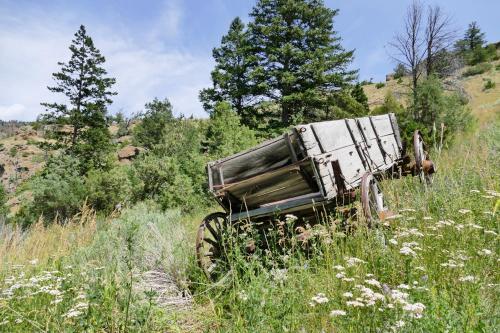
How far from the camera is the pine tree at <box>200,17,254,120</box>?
2734 centimetres

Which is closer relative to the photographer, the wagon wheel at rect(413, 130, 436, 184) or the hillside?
the wagon wheel at rect(413, 130, 436, 184)

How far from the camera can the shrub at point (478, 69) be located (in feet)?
137

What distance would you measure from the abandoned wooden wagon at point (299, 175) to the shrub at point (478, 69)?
1799 inches

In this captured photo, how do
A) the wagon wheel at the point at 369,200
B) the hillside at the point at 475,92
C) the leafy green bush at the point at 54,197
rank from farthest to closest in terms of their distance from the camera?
1. the hillside at the point at 475,92
2. the leafy green bush at the point at 54,197
3. the wagon wheel at the point at 369,200

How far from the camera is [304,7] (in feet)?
85.0

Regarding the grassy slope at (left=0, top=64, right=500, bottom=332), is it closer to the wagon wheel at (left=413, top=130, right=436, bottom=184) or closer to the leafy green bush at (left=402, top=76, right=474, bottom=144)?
the wagon wheel at (left=413, top=130, right=436, bottom=184)

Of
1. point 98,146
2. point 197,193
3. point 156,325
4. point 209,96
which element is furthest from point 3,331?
point 98,146

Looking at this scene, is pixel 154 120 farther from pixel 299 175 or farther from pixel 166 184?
pixel 299 175

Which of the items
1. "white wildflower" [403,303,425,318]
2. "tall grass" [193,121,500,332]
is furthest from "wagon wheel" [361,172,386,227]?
"white wildflower" [403,303,425,318]

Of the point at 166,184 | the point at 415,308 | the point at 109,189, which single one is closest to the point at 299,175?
the point at 415,308

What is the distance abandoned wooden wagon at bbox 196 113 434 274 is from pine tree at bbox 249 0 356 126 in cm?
2073

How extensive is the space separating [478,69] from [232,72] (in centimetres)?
3182

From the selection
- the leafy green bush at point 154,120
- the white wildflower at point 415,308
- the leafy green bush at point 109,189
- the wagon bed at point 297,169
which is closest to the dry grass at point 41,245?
the wagon bed at point 297,169

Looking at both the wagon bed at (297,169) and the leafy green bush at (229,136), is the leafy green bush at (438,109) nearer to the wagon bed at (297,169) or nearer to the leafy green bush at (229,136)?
the leafy green bush at (229,136)
